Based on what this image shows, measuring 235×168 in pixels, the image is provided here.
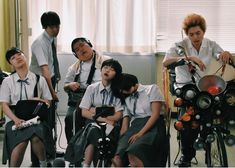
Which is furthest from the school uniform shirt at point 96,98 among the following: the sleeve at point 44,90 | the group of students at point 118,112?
the sleeve at point 44,90

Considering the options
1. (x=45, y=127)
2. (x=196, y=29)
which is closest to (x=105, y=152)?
(x=45, y=127)

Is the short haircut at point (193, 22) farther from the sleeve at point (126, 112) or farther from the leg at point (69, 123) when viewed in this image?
the leg at point (69, 123)

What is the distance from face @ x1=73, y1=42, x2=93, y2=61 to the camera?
13.3ft

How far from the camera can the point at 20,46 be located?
5.03 m

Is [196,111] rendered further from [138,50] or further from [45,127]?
[138,50]

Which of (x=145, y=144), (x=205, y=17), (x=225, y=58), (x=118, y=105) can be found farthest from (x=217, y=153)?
(x=205, y=17)

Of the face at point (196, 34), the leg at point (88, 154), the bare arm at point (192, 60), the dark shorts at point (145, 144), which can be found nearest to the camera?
the dark shorts at point (145, 144)

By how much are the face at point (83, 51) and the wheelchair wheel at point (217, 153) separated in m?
1.32

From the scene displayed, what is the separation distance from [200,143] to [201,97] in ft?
1.05

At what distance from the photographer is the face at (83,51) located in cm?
407

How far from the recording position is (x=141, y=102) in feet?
11.6

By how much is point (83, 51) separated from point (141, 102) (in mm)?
834

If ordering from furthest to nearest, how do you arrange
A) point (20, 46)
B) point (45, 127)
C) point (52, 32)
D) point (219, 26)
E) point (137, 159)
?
point (219, 26), point (20, 46), point (52, 32), point (45, 127), point (137, 159)

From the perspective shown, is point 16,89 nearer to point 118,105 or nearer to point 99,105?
point 99,105
